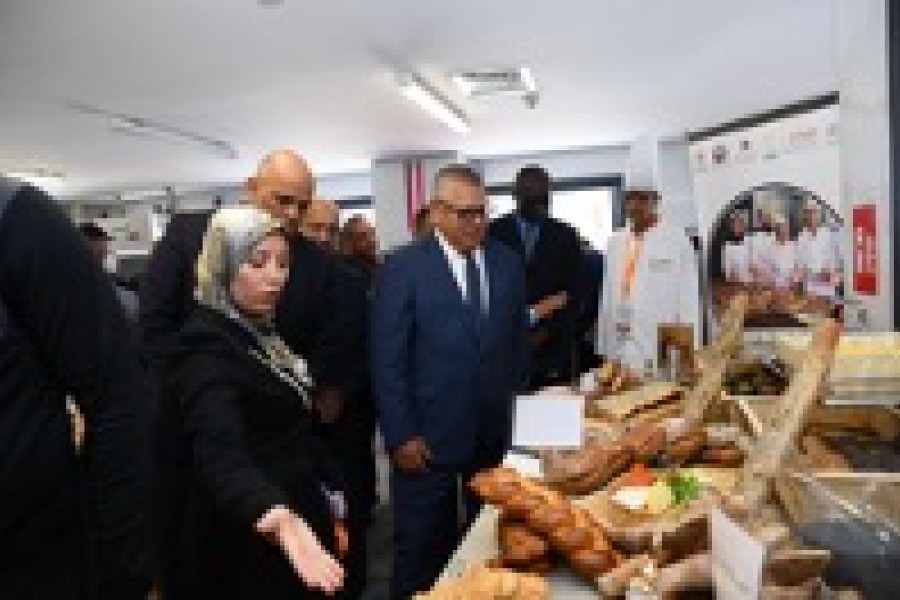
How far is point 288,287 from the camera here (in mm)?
2271

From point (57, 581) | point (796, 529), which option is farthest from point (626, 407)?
point (57, 581)

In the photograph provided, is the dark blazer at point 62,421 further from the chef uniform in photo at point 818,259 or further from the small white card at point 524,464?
the chef uniform in photo at point 818,259

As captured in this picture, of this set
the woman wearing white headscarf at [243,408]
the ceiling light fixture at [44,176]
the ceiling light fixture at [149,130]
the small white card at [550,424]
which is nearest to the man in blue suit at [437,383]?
the small white card at [550,424]

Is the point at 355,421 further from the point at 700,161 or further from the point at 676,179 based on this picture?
the point at 676,179

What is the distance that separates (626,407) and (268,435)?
38.9 inches

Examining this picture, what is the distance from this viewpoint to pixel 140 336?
7.67ft

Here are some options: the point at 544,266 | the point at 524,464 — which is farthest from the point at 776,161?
the point at 524,464

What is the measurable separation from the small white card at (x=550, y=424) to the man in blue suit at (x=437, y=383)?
1.99ft

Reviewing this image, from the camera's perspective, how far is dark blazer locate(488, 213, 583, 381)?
3.72 meters

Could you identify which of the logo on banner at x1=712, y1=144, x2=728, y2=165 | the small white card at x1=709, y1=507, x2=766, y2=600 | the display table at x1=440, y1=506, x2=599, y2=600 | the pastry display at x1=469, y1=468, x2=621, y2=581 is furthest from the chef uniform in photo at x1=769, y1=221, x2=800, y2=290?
the small white card at x1=709, y1=507, x2=766, y2=600

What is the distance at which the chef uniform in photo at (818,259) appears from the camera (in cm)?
251

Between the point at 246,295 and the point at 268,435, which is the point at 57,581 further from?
the point at 246,295

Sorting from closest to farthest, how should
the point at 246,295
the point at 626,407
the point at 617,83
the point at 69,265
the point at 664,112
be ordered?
the point at 69,265
the point at 246,295
the point at 626,407
the point at 617,83
the point at 664,112

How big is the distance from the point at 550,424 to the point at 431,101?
5.59m
